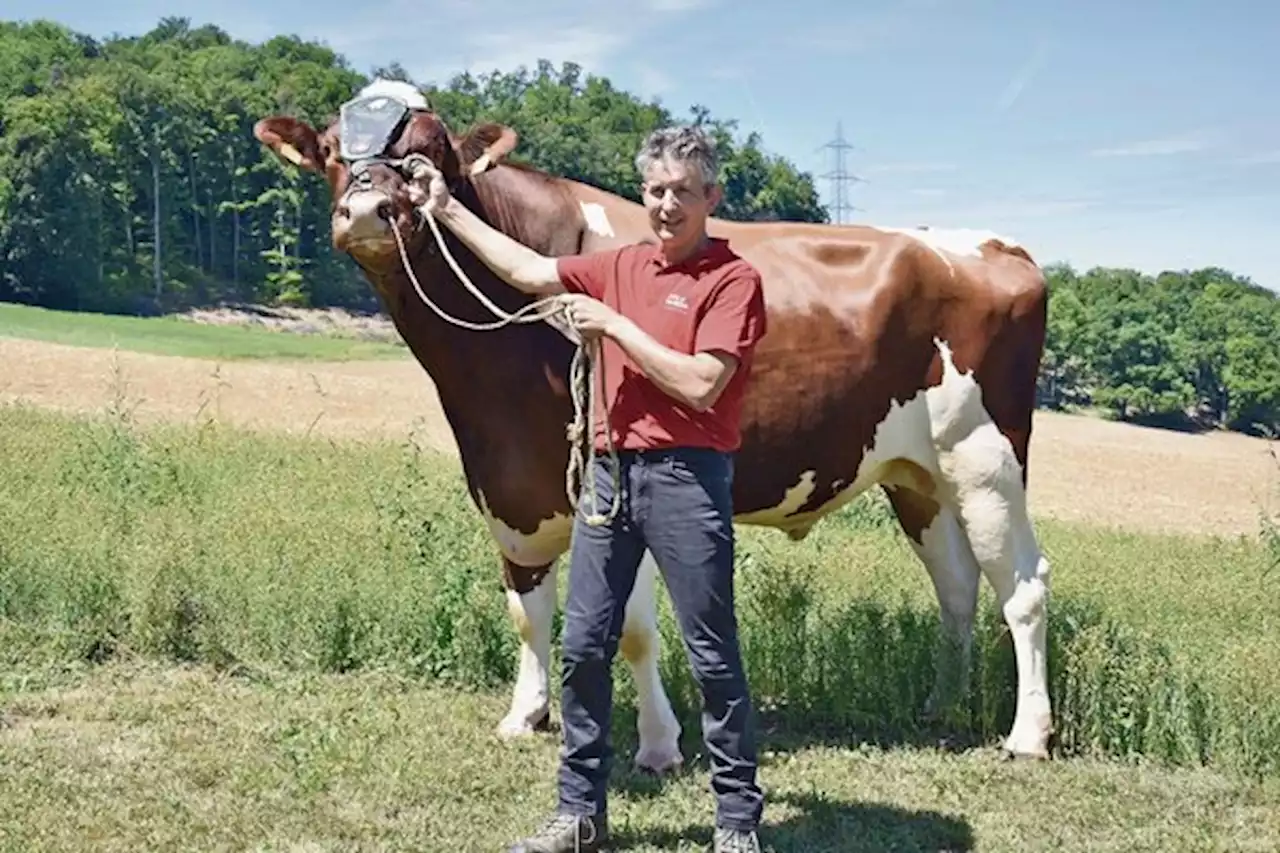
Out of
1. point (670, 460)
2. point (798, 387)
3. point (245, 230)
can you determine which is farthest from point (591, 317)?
point (245, 230)

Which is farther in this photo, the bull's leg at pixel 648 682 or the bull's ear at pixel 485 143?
the bull's leg at pixel 648 682

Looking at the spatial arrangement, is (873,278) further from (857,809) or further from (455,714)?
(455,714)

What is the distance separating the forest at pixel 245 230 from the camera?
2680 inches

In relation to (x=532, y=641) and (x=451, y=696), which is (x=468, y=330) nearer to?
(x=532, y=641)

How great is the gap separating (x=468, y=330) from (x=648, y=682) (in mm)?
1567

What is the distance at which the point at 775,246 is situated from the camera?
20.8ft

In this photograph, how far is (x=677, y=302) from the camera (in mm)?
4238

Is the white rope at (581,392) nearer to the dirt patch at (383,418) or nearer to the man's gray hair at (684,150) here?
the man's gray hair at (684,150)

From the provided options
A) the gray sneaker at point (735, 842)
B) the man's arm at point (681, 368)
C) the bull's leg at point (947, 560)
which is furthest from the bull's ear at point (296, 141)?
the bull's leg at point (947, 560)

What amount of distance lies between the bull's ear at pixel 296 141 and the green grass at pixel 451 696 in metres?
2.27

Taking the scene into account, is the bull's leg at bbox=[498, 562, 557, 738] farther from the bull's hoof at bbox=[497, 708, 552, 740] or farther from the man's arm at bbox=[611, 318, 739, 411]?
the man's arm at bbox=[611, 318, 739, 411]

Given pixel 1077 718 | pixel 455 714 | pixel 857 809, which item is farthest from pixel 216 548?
pixel 1077 718

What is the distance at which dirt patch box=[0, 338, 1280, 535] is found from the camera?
21578 mm

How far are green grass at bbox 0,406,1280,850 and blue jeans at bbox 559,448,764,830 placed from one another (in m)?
0.57
